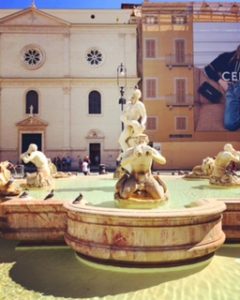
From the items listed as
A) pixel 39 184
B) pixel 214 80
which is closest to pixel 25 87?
pixel 214 80

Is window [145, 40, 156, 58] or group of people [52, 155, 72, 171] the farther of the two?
window [145, 40, 156, 58]

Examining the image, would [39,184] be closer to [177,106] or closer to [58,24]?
[177,106]

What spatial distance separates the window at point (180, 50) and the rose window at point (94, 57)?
6.44 m

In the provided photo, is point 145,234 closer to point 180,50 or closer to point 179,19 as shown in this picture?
point 180,50

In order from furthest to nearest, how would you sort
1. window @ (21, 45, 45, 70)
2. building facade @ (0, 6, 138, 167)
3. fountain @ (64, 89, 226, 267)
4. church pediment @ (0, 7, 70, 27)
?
window @ (21, 45, 45, 70), church pediment @ (0, 7, 70, 27), building facade @ (0, 6, 138, 167), fountain @ (64, 89, 226, 267)

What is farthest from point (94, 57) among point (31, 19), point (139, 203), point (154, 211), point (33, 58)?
point (154, 211)

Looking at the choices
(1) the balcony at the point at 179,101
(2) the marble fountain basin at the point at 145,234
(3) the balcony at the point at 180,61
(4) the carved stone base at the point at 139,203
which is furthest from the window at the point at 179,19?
(2) the marble fountain basin at the point at 145,234

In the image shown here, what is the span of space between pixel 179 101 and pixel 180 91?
0.82 metres

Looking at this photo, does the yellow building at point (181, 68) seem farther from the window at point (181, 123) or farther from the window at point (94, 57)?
the window at point (94, 57)

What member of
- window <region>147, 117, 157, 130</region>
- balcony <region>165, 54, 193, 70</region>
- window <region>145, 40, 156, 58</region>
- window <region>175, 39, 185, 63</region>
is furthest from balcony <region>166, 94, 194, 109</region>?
window <region>145, 40, 156, 58</region>

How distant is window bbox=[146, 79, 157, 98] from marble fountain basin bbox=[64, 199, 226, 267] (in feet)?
87.1

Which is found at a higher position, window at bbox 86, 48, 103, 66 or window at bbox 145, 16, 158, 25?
window at bbox 145, 16, 158, 25

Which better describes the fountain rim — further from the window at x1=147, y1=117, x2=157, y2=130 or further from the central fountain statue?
the window at x1=147, y1=117, x2=157, y2=130

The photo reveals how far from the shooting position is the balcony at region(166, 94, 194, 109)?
3053cm
